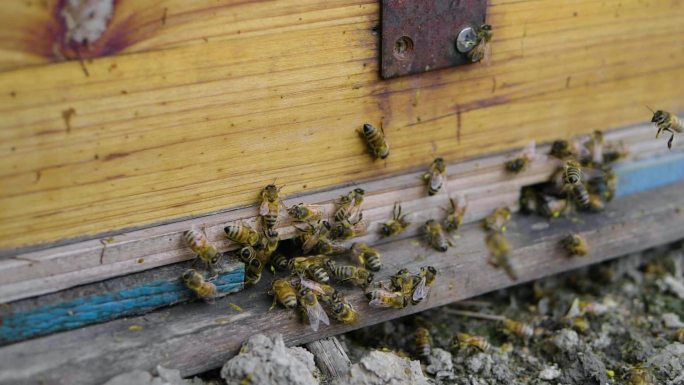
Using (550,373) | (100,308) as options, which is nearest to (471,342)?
(550,373)

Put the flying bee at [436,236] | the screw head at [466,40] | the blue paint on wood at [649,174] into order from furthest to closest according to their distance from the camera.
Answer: the blue paint on wood at [649,174] → the flying bee at [436,236] → the screw head at [466,40]

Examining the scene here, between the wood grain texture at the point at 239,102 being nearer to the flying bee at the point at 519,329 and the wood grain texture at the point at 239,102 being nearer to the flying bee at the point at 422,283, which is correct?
the flying bee at the point at 422,283

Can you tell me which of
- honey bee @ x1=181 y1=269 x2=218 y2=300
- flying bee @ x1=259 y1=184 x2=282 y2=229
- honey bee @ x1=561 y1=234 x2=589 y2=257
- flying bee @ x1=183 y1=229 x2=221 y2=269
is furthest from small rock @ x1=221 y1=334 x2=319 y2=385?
honey bee @ x1=561 y1=234 x2=589 y2=257

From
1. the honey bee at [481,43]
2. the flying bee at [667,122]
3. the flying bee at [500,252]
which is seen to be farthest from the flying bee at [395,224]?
the flying bee at [667,122]

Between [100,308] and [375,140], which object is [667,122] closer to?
[375,140]

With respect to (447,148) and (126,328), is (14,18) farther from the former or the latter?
(447,148)

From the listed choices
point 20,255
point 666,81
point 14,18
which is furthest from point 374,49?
point 666,81
